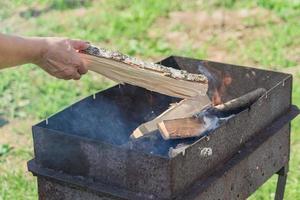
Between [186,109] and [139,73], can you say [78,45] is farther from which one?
[186,109]

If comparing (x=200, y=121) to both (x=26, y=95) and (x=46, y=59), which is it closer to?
(x=46, y=59)

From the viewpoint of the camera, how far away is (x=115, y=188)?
8.80ft

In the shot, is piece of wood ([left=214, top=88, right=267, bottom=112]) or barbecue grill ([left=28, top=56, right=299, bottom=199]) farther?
piece of wood ([left=214, top=88, right=267, bottom=112])

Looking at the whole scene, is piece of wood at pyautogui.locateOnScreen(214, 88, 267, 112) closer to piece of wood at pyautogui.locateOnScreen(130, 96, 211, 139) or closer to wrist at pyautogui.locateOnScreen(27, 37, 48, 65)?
piece of wood at pyautogui.locateOnScreen(130, 96, 211, 139)

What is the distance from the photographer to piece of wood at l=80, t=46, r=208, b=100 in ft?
9.61

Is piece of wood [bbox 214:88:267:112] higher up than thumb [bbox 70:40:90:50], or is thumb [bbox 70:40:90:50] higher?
thumb [bbox 70:40:90:50]

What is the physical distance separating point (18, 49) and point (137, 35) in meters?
4.00

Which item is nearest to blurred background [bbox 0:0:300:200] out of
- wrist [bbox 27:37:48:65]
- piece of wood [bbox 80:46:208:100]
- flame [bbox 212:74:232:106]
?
flame [bbox 212:74:232:106]

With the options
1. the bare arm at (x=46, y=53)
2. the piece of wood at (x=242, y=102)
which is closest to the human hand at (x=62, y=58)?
the bare arm at (x=46, y=53)

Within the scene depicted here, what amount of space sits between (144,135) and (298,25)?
388 centimetres

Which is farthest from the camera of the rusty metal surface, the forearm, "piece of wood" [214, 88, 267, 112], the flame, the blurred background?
the blurred background

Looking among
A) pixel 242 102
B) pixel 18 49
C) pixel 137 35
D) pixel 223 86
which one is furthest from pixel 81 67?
pixel 137 35

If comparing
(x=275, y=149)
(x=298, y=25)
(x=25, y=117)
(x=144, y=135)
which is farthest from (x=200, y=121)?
(x=298, y=25)

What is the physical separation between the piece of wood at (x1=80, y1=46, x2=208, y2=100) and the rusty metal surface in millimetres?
386
